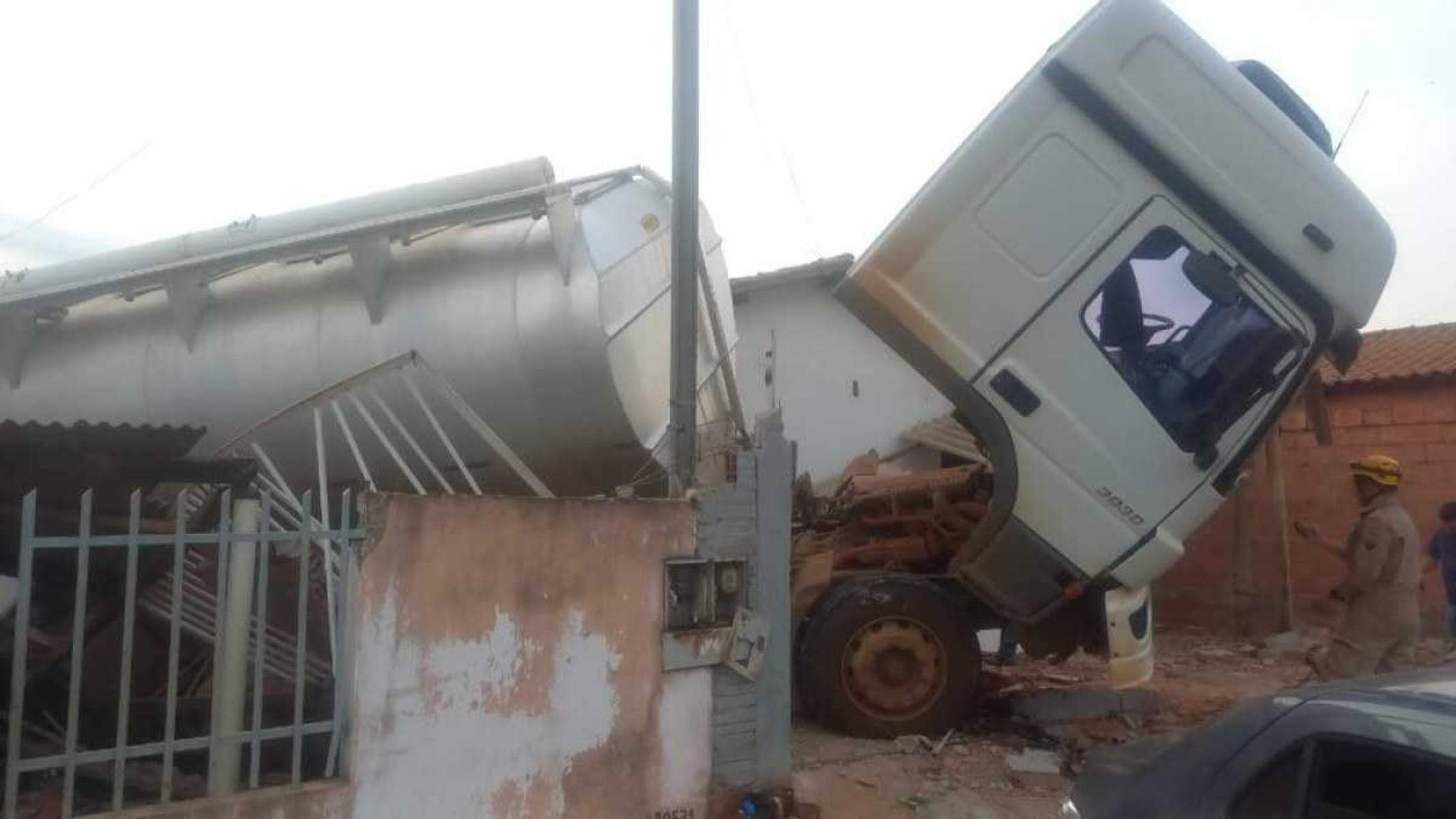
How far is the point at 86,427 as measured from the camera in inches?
180

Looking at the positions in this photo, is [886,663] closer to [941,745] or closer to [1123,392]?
[941,745]

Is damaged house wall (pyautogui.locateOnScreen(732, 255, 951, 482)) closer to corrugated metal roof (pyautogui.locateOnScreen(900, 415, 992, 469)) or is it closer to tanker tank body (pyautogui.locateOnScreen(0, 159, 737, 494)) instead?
corrugated metal roof (pyautogui.locateOnScreen(900, 415, 992, 469))

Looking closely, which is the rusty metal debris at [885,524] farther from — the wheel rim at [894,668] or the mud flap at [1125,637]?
the mud flap at [1125,637]

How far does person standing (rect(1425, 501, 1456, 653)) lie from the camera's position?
8.36m

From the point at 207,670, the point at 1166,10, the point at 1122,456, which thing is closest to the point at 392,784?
the point at 207,670

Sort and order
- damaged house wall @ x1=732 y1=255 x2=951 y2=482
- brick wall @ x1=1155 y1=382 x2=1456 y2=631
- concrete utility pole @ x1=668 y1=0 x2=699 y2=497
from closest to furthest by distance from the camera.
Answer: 1. concrete utility pole @ x1=668 y1=0 x2=699 y2=497
2. brick wall @ x1=1155 y1=382 x2=1456 y2=631
3. damaged house wall @ x1=732 y1=255 x2=951 y2=482

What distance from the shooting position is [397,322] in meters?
6.59

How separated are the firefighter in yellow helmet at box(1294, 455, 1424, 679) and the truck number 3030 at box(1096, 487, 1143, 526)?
1.16m

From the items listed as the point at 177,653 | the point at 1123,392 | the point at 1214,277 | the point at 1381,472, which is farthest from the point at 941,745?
the point at 177,653

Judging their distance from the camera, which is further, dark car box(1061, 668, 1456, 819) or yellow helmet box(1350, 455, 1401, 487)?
yellow helmet box(1350, 455, 1401, 487)

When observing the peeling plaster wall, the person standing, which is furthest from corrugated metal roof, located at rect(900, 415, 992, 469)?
the peeling plaster wall

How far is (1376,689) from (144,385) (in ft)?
23.3

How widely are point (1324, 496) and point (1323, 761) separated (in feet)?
31.6

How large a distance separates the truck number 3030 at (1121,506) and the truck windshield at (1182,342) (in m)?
0.43
